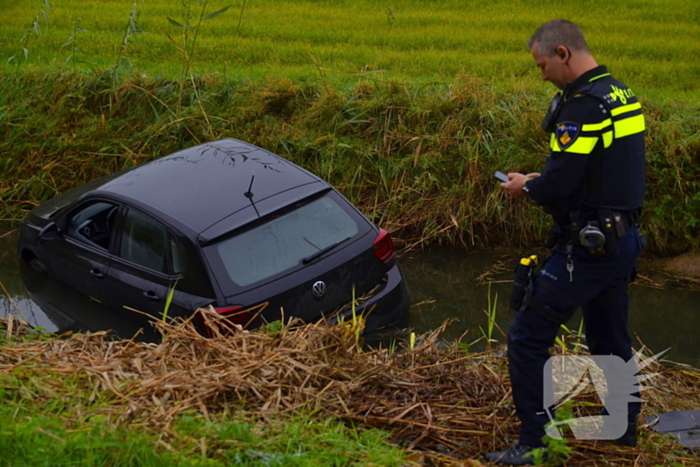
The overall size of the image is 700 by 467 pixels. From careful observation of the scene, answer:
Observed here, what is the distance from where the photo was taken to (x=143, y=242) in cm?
517

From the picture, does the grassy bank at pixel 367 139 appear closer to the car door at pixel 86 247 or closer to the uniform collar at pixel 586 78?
the car door at pixel 86 247

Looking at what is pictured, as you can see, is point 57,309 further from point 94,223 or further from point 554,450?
point 554,450

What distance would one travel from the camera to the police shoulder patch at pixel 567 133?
3.22m

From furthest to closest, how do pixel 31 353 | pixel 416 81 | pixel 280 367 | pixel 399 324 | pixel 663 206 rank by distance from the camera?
pixel 416 81
pixel 663 206
pixel 399 324
pixel 31 353
pixel 280 367

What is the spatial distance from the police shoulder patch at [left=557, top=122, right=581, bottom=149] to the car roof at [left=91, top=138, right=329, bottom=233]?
2.21 meters

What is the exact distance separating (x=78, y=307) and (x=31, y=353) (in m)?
1.85

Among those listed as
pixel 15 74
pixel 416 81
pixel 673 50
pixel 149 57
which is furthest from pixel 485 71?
pixel 15 74

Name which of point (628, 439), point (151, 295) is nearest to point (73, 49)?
point (151, 295)

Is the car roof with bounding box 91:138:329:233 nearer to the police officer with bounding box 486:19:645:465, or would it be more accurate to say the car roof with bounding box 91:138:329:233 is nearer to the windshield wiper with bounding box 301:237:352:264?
the windshield wiper with bounding box 301:237:352:264

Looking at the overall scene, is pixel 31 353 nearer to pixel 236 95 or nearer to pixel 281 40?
pixel 236 95

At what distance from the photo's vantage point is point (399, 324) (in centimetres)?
543

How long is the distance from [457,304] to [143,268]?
2787 mm

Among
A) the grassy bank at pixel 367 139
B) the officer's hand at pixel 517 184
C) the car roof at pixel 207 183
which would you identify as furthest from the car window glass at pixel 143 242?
the grassy bank at pixel 367 139

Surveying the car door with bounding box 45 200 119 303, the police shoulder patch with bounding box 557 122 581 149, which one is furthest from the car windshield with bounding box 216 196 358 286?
the police shoulder patch with bounding box 557 122 581 149
